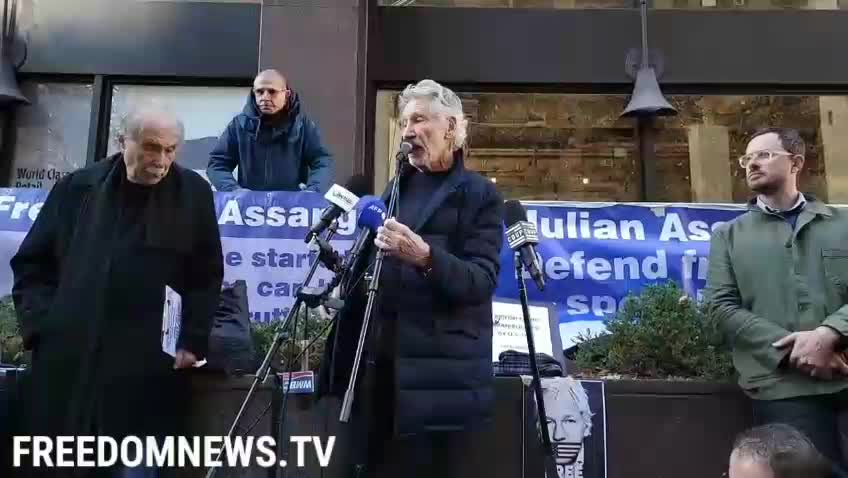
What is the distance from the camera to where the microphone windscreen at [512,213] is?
12.0 ft

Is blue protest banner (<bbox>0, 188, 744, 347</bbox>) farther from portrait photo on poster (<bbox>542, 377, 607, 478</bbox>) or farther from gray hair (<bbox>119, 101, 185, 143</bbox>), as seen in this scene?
gray hair (<bbox>119, 101, 185, 143</bbox>)

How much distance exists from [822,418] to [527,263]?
1497mm

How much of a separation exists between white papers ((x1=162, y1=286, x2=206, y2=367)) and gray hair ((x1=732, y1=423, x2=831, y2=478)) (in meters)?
2.34

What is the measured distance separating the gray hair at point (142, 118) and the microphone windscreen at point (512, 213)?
1.54 meters

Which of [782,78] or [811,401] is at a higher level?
[782,78]

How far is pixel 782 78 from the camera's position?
10102 mm

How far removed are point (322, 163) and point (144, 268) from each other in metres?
3.03

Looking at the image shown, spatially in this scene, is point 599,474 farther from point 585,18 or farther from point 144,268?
point 585,18

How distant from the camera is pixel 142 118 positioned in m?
3.79

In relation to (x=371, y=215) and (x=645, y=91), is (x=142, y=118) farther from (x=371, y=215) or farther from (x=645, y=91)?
(x=645, y=91)

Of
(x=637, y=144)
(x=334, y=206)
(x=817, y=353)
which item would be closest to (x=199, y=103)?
(x=637, y=144)

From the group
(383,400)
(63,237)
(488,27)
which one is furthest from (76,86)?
(383,400)

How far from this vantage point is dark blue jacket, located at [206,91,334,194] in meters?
6.28

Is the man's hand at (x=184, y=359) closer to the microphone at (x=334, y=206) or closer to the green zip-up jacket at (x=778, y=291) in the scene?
the microphone at (x=334, y=206)
